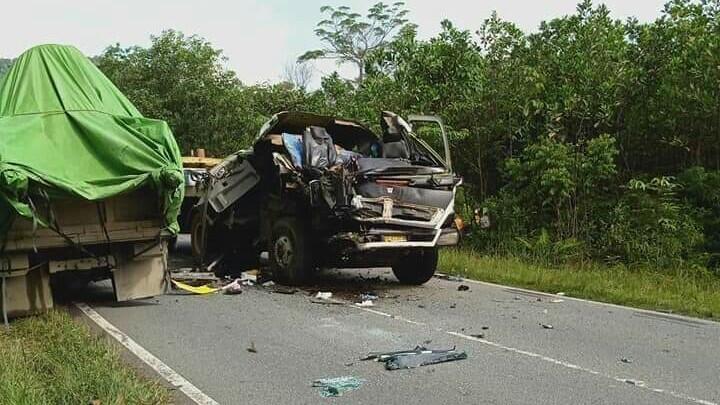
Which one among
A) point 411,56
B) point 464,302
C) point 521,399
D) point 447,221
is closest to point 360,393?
point 521,399

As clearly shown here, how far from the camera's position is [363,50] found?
42.8m

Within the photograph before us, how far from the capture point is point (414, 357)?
6.27m

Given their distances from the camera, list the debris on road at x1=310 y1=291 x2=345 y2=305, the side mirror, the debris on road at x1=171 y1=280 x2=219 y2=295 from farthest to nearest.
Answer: the debris on road at x1=171 y1=280 x2=219 y2=295, the side mirror, the debris on road at x1=310 y1=291 x2=345 y2=305

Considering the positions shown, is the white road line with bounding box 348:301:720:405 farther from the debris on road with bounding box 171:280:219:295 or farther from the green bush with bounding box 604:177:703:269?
the green bush with bounding box 604:177:703:269

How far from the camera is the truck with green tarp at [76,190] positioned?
7.41 m

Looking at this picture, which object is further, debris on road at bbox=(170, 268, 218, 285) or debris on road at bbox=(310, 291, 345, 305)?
debris on road at bbox=(170, 268, 218, 285)

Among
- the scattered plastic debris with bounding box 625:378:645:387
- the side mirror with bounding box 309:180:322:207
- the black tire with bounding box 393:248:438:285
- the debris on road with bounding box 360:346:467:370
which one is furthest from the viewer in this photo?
the black tire with bounding box 393:248:438:285

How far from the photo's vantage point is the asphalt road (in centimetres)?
538

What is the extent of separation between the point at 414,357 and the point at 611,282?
529 cm

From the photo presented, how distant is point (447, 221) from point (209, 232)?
163 inches

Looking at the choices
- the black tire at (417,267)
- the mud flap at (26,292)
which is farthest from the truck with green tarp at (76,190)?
the black tire at (417,267)

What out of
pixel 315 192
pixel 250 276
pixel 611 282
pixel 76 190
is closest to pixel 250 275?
pixel 250 276

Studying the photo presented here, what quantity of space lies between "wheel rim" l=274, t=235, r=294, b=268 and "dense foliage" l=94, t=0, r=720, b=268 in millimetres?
5081

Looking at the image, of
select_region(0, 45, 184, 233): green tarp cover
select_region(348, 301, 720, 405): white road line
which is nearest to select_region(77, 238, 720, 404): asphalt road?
select_region(348, 301, 720, 405): white road line
